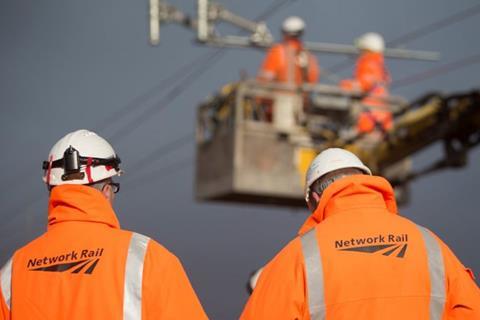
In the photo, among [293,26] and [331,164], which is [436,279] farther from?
[293,26]

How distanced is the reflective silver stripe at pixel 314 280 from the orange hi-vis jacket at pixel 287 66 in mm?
14353

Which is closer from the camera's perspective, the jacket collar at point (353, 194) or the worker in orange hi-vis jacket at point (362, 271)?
the worker in orange hi-vis jacket at point (362, 271)

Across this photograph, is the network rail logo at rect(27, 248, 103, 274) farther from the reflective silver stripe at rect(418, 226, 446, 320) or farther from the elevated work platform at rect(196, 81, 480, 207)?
the elevated work platform at rect(196, 81, 480, 207)

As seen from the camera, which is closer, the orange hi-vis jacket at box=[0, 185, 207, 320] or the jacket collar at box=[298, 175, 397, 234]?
the orange hi-vis jacket at box=[0, 185, 207, 320]

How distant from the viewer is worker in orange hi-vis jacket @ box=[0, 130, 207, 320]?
3633mm

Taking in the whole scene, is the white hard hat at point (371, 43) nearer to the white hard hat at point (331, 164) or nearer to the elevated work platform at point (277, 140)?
the elevated work platform at point (277, 140)

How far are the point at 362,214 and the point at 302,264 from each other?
1.30ft

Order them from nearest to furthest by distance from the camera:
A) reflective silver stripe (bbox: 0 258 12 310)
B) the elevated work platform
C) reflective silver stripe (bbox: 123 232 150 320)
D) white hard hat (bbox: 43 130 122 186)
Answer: reflective silver stripe (bbox: 123 232 150 320) → reflective silver stripe (bbox: 0 258 12 310) → white hard hat (bbox: 43 130 122 186) → the elevated work platform

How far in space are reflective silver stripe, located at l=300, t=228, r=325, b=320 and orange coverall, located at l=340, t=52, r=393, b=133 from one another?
13.8 meters

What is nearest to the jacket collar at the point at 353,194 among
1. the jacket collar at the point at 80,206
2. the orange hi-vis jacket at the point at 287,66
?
the jacket collar at the point at 80,206

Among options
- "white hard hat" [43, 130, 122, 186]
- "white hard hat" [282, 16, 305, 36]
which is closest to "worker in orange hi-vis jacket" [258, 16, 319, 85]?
"white hard hat" [282, 16, 305, 36]

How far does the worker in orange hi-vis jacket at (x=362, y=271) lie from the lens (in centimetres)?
370

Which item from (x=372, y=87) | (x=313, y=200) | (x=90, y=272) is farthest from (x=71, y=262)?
(x=372, y=87)

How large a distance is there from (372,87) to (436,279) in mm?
15196
